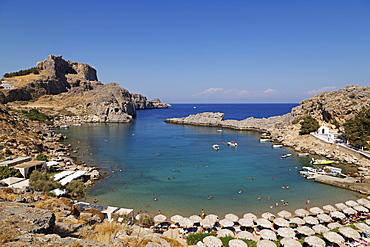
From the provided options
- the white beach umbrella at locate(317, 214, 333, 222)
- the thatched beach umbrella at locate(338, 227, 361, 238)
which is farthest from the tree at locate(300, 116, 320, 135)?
the thatched beach umbrella at locate(338, 227, 361, 238)

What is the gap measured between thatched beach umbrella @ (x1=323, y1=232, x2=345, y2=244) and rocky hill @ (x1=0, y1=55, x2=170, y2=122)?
108 meters

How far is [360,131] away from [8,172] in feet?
183

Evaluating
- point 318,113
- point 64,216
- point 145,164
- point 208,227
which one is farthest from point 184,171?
point 318,113

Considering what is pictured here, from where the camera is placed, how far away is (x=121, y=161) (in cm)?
4197

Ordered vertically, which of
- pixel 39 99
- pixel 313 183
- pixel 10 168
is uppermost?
pixel 39 99

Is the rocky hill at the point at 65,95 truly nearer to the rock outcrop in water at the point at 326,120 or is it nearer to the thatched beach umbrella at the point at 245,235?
the rock outcrop in water at the point at 326,120

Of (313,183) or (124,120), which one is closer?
(313,183)

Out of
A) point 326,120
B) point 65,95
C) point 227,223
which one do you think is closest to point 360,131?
point 326,120

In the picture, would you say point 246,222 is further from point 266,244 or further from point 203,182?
point 203,182

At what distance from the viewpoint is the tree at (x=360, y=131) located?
132ft

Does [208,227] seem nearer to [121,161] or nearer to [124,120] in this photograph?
[121,161]

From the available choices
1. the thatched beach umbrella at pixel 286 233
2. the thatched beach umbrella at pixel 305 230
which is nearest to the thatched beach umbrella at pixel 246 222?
the thatched beach umbrella at pixel 286 233

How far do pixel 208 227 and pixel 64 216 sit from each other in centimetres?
1201

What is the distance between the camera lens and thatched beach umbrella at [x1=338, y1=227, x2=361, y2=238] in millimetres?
16469
